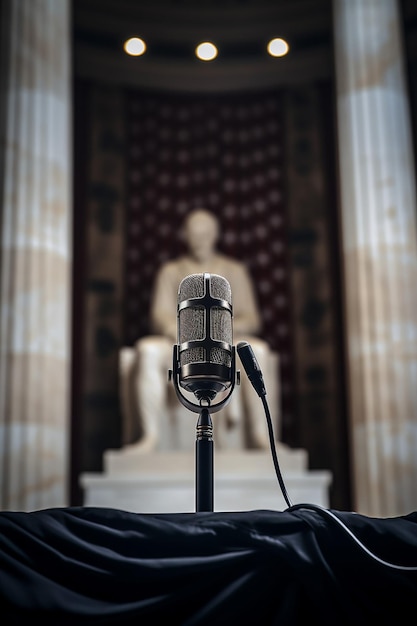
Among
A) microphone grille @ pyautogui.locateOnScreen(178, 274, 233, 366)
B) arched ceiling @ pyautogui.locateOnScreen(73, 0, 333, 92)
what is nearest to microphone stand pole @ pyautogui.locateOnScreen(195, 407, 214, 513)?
microphone grille @ pyautogui.locateOnScreen(178, 274, 233, 366)

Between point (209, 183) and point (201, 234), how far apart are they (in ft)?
5.04

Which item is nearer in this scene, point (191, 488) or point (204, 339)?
point (204, 339)

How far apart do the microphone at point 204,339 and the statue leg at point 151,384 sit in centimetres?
459

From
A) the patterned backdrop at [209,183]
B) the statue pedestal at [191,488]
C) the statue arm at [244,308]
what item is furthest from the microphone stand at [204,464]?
the patterned backdrop at [209,183]

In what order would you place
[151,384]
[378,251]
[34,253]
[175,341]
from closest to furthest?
[34,253]
[378,251]
[175,341]
[151,384]

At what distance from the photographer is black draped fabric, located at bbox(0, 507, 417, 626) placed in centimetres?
206

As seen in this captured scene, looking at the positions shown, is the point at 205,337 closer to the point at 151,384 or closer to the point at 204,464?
the point at 204,464

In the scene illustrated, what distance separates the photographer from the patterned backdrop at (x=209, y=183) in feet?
29.8

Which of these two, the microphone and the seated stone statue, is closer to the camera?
the microphone

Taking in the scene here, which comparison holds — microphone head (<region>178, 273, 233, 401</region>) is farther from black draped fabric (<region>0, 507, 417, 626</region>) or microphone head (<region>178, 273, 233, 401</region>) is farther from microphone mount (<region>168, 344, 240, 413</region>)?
black draped fabric (<region>0, 507, 417, 626</region>)

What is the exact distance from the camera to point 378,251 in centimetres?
707

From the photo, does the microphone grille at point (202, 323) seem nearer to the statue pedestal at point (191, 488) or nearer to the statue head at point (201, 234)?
the statue pedestal at point (191, 488)

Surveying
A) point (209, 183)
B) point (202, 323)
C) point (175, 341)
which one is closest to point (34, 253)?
point (175, 341)

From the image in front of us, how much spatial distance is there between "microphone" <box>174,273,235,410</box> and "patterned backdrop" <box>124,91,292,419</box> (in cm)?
628
